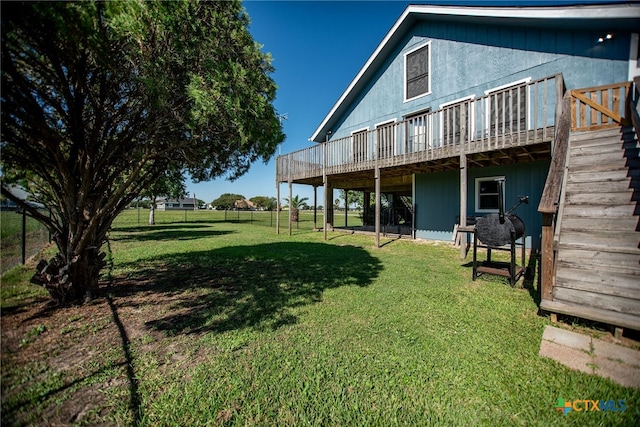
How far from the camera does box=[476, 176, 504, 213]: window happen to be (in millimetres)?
9086

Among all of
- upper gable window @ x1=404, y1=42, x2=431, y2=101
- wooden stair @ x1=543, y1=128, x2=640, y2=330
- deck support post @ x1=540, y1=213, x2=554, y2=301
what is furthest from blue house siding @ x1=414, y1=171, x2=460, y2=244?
deck support post @ x1=540, y1=213, x2=554, y2=301

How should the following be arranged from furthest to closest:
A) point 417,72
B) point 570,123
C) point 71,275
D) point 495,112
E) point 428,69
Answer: point 417,72, point 428,69, point 495,112, point 570,123, point 71,275

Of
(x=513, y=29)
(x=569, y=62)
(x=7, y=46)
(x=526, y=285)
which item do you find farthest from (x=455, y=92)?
(x=7, y=46)

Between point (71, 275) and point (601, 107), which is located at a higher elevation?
point (601, 107)

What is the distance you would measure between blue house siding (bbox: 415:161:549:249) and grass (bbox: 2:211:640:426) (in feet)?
14.8

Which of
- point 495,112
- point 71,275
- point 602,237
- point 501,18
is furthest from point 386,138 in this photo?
point 71,275

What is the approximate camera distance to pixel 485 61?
9.14 m

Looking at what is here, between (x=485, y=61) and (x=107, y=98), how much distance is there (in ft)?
37.1

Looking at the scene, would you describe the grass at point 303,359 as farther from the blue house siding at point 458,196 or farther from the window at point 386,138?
the window at point 386,138

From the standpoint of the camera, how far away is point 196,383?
222cm

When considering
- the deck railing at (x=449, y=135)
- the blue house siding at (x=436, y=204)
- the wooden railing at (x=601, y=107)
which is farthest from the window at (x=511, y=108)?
the blue house siding at (x=436, y=204)

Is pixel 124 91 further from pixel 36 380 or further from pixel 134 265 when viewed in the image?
pixel 134 265

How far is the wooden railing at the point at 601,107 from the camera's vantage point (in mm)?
5918

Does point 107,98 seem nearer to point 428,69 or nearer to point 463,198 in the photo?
point 463,198
